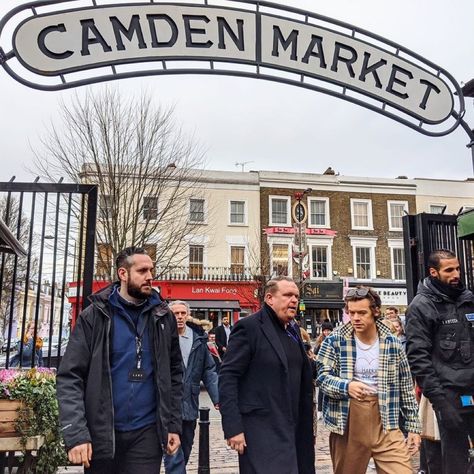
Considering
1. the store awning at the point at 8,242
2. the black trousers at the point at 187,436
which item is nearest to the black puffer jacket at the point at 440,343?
the black trousers at the point at 187,436

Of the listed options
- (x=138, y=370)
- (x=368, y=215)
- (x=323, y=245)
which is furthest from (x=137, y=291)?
(x=368, y=215)

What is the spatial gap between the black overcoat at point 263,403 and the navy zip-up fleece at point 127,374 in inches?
22.8

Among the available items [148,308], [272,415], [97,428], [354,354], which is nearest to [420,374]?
[354,354]

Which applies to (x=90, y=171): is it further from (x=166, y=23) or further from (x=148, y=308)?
(x=148, y=308)

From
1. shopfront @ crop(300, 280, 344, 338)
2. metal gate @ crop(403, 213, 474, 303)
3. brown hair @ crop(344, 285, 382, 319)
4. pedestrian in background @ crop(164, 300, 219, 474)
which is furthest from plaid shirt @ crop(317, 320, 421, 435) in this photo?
shopfront @ crop(300, 280, 344, 338)

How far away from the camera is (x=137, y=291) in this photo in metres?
3.39

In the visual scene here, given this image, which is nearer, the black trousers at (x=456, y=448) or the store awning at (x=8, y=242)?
the black trousers at (x=456, y=448)

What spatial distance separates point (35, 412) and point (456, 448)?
3.53 meters

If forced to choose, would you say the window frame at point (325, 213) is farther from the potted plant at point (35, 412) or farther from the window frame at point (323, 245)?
the potted plant at point (35, 412)

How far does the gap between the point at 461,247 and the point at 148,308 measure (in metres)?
5.32

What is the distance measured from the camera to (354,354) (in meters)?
3.96

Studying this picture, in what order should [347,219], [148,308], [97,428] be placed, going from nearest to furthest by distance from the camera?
1. [97,428]
2. [148,308]
3. [347,219]

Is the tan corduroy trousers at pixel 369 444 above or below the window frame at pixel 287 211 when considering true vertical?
below

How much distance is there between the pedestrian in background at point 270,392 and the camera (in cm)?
348
